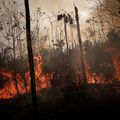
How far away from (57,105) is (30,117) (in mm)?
3365

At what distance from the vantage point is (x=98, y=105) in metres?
22.7

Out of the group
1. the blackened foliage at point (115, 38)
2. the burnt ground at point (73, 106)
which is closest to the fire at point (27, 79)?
the burnt ground at point (73, 106)

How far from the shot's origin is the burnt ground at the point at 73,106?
20.6 meters

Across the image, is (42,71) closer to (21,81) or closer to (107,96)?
(21,81)

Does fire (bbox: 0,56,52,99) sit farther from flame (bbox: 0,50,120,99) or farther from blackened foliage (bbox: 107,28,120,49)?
blackened foliage (bbox: 107,28,120,49)

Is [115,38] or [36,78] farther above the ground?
[115,38]

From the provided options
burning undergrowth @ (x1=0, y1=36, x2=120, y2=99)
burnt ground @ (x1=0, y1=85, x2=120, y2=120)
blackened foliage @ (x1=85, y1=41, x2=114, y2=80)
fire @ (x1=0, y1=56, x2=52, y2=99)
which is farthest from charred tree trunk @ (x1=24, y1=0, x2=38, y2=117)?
blackened foliage @ (x1=85, y1=41, x2=114, y2=80)

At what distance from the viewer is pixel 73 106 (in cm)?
2289

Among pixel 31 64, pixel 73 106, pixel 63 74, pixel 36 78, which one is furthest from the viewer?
pixel 63 74

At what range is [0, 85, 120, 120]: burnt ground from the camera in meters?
20.6

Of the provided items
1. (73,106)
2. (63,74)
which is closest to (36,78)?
(63,74)

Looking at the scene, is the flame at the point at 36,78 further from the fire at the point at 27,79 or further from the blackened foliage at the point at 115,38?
the blackened foliage at the point at 115,38

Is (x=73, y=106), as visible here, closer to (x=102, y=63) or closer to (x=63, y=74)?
(x=63, y=74)

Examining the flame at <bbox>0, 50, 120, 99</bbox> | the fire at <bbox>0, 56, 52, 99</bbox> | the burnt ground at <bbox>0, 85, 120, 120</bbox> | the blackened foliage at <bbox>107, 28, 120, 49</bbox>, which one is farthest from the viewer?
the blackened foliage at <bbox>107, 28, 120, 49</bbox>
